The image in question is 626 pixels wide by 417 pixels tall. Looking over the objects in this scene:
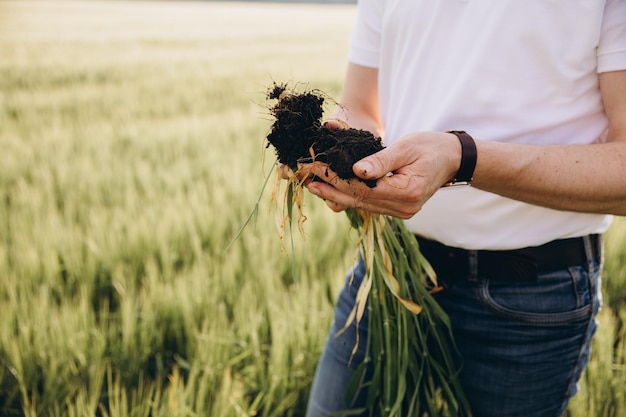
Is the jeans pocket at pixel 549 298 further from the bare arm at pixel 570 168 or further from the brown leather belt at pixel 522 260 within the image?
the bare arm at pixel 570 168

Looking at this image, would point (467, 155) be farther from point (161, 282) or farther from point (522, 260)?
point (161, 282)

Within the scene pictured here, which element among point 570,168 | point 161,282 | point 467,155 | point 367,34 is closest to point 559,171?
point 570,168

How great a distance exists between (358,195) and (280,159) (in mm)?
155

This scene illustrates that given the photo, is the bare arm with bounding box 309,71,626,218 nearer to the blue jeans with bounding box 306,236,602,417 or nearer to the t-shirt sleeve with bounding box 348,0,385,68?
the blue jeans with bounding box 306,236,602,417

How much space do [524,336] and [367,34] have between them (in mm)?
702

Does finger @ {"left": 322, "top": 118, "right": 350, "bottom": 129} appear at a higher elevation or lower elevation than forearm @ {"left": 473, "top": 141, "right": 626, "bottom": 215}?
higher

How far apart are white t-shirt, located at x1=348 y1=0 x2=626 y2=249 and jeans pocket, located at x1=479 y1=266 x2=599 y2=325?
0.24ft

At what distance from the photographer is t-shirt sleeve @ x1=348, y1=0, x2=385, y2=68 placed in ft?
3.85

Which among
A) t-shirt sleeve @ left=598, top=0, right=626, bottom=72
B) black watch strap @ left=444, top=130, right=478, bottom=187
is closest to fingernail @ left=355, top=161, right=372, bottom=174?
black watch strap @ left=444, top=130, right=478, bottom=187

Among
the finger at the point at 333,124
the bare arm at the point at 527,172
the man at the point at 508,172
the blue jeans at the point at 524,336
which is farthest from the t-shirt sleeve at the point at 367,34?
the blue jeans at the point at 524,336

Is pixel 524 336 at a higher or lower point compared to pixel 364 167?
lower

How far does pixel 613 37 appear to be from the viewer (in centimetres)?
88

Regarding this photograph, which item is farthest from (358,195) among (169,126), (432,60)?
(169,126)

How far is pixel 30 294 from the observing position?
1924 mm
